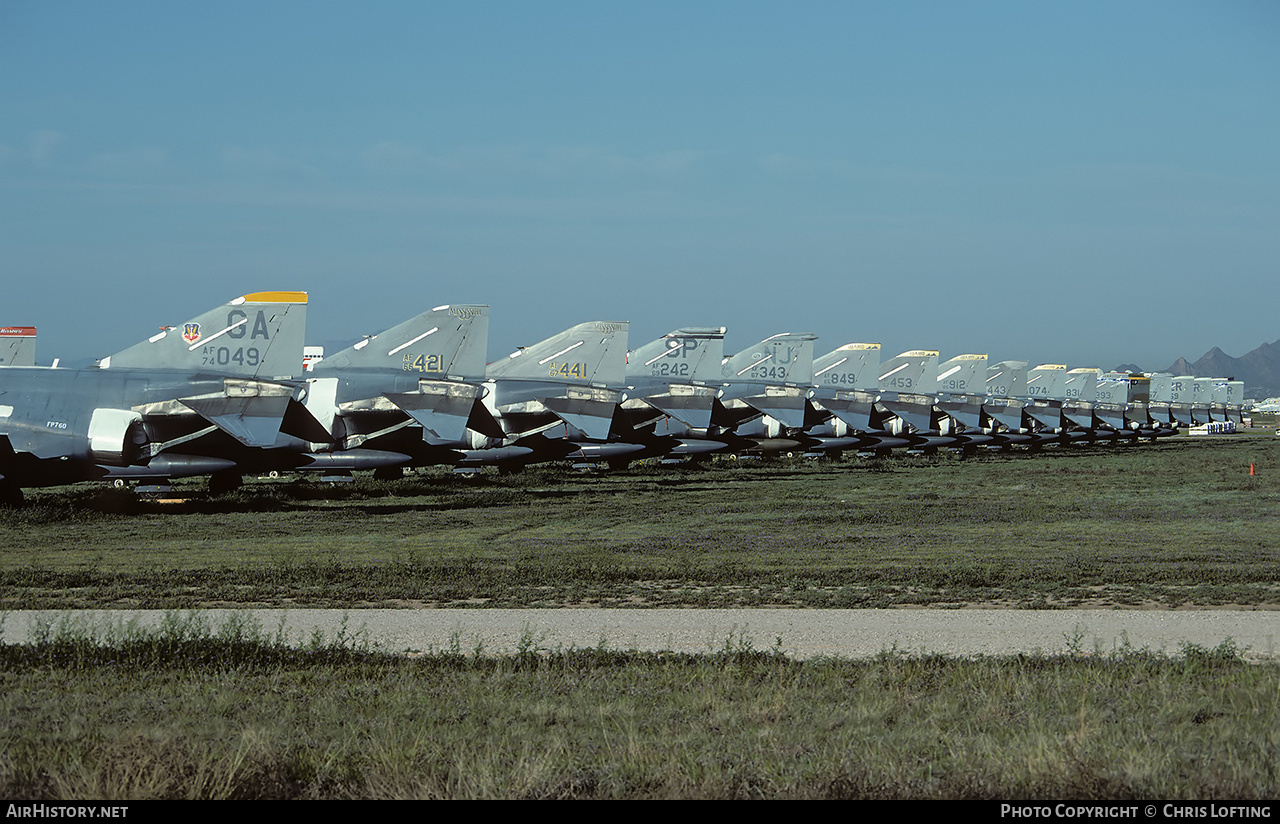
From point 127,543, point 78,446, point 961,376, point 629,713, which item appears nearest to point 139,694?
point 629,713

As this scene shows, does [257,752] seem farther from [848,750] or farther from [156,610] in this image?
[156,610]

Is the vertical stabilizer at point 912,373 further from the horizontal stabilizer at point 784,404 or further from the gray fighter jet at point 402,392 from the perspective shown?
the gray fighter jet at point 402,392

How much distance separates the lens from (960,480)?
46.5 m

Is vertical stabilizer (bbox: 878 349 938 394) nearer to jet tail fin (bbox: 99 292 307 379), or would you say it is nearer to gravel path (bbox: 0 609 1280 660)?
jet tail fin (bbox: 99 292 307 379)

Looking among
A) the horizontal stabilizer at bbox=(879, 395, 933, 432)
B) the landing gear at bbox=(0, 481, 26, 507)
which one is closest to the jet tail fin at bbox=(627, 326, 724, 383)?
the horizontal stabilizer at bbox=(879, 395, 933, 432)

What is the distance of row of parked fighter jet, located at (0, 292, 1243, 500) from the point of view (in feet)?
95.1

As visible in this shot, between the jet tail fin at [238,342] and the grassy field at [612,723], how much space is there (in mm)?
19629

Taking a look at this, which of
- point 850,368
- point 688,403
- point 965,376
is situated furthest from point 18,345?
point 965,376

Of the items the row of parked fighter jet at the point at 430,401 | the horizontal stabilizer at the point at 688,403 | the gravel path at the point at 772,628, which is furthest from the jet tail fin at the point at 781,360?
the gravel path at the point at 772,628

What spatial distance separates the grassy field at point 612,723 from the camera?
21.4 feet

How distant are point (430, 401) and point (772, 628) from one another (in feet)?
82.3

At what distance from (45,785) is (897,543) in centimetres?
1880

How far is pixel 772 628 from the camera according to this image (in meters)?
12.6

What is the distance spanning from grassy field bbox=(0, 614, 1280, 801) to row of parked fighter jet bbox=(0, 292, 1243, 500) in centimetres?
1895
